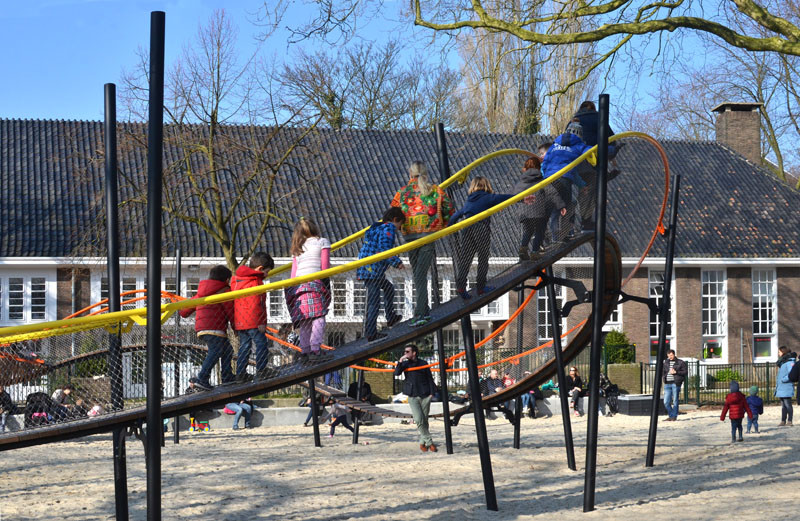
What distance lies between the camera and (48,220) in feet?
87.9

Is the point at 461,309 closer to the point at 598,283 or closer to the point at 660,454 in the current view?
the point at 598,283

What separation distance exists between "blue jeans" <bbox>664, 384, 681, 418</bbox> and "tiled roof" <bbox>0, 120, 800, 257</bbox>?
4.01 metres

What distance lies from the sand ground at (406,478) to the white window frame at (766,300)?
13.5 m

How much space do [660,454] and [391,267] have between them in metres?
7.40

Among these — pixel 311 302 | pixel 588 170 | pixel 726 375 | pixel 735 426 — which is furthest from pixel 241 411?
pixel 726 375

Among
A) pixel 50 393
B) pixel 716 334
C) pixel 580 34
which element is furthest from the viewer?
pixel 716 334

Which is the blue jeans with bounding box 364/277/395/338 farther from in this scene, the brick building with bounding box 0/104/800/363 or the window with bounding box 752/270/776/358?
the window with bounding box 752/270/776/358

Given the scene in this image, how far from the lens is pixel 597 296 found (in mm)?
10898

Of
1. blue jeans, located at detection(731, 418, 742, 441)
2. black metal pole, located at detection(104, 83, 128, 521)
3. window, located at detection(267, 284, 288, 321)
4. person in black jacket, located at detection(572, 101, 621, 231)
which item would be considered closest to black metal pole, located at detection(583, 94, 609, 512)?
person in black jacket, located at detection(572, 101, 621, 231)

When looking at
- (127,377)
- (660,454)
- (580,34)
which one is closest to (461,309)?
(127,377)

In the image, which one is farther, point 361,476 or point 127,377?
point 361,476

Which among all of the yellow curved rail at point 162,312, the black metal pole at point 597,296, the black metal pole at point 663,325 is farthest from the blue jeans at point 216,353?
the black metal pole at point 663,325

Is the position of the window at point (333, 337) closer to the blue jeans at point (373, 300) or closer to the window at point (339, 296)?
the window at point (339, 296)

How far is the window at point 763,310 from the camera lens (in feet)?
104
